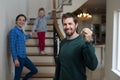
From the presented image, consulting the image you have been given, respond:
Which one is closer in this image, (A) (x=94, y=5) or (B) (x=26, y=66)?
(B) (x=26, y=66)

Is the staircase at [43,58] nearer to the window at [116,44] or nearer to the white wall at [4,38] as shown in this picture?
the white wall at [4,38]

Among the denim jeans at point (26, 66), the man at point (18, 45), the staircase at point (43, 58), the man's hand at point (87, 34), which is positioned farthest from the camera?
the staircase at point (43, 58)

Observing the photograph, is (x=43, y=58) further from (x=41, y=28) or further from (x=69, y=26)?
(x=69, y=26)

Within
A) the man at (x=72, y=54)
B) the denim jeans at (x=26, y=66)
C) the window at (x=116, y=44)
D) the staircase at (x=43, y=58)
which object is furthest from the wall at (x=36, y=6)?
the man at (x=72, y=54)

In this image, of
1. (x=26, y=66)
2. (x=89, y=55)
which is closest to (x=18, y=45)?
(x=26, y=66)

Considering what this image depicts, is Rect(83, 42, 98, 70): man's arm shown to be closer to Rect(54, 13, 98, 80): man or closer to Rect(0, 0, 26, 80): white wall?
Rect(54, 13, 98, 80): man

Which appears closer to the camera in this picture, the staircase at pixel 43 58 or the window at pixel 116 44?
the window at pixel 116 44

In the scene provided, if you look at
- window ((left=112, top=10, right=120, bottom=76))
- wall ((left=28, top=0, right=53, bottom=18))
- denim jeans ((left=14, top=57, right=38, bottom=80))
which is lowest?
denim jeans ((left=14, top=57, right=38, bottom=80))

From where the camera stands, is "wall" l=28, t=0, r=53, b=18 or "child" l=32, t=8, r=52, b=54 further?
"wall" l=28, t=0, r=53, b=18

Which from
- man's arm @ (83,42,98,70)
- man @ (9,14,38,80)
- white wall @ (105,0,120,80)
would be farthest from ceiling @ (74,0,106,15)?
man's arm @ (83,42,98,70)

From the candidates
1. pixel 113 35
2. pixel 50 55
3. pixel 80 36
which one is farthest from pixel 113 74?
pixel 80 36

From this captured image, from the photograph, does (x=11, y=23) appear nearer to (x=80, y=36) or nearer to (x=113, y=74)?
(x=113, y=74)

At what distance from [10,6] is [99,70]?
373 cm

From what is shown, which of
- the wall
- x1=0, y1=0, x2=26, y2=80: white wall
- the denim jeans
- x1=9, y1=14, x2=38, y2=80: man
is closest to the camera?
x1=0, y1=0, x2=26, y2=80: white wall
